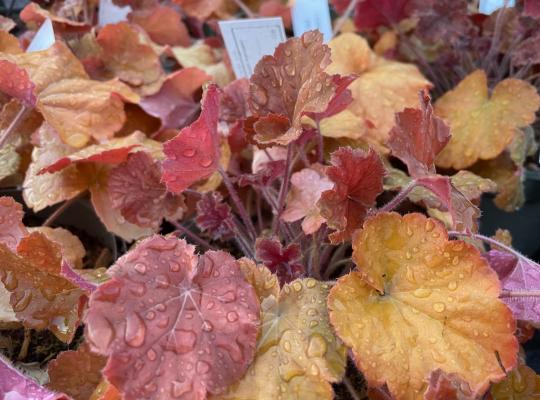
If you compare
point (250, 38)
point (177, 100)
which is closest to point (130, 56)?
point (177, 100)

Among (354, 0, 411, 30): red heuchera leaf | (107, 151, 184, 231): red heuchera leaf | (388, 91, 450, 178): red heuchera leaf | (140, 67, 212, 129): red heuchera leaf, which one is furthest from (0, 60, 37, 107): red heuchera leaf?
(354, 0, 411, 30): red heuchera leaf

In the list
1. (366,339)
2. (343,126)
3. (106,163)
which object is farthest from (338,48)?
(366,339)

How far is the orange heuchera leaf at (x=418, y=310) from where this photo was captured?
22.5 inches

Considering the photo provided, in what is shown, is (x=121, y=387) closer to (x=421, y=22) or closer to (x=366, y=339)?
(x=366, y=339)

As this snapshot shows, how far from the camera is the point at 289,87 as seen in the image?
2.30ft

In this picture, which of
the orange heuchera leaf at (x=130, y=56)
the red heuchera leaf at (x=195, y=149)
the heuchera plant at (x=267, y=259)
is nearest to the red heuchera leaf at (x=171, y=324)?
the heuchera plant at (x=267, y=259)

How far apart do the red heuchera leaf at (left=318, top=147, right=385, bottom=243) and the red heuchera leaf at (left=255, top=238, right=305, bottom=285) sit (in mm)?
67

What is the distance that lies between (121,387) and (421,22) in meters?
1.02

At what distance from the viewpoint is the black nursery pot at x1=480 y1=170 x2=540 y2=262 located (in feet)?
3.86

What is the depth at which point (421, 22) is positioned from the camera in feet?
4.12

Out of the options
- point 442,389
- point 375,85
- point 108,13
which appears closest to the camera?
point 442,389

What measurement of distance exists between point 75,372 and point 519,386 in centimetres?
51

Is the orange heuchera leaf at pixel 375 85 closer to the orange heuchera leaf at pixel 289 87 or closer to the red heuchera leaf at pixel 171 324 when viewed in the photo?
the orange heuchera leaf at pixel 289 87

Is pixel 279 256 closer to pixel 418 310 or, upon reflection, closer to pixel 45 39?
pixel 418 310
